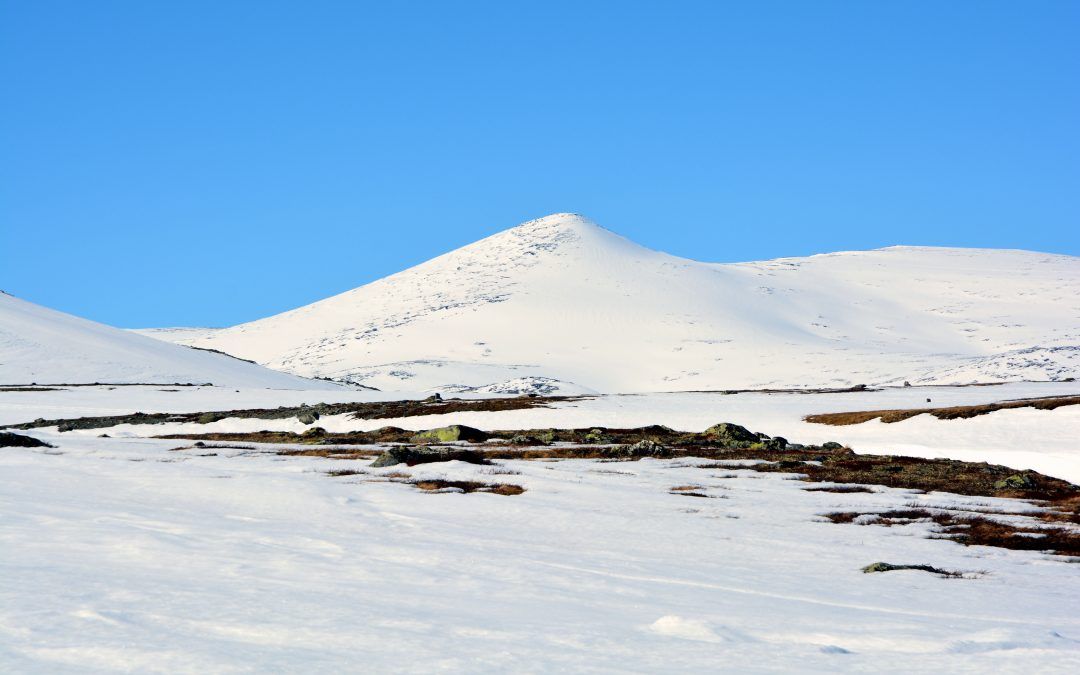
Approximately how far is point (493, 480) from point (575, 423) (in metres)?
36.0

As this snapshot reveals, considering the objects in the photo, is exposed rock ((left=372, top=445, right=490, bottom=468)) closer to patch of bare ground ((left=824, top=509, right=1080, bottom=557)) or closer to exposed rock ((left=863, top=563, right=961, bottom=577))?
patch of bare ground ((left=824, top=509, right=1080, bottom=557))

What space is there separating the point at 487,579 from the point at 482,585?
589 millimetres

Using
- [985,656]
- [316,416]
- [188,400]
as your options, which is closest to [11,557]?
[985,656]

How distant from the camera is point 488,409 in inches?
2918

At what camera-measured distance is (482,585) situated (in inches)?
625

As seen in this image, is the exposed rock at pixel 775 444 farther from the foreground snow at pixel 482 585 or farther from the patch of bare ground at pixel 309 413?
the patch of bare ground at pixel 309 413

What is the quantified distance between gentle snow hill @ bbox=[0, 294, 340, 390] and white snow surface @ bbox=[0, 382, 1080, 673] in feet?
284

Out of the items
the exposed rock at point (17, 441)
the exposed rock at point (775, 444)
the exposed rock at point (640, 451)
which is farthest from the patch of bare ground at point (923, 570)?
the exposed rock at point (17, 441)

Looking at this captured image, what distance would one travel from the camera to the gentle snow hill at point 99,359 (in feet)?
382

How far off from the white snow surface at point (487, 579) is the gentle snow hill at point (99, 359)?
86.7 m

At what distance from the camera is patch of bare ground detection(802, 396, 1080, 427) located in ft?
195

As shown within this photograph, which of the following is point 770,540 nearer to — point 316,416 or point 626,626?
point 626,626

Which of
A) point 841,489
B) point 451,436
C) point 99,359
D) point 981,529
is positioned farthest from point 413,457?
point 99,359

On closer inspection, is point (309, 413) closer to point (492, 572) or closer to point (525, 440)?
point (525, 440)
